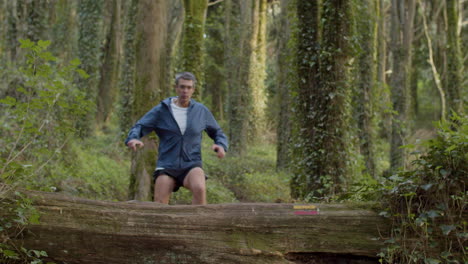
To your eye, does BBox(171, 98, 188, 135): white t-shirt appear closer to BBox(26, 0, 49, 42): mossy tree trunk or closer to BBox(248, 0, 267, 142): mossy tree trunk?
BBox(26, 0, 49, 42): mossy tree trunk

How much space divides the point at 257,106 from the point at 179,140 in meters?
18.4

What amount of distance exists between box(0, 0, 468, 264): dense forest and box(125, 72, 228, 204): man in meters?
0.94

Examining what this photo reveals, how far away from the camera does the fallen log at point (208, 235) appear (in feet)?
15.7

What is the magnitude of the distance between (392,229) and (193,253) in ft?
6.32

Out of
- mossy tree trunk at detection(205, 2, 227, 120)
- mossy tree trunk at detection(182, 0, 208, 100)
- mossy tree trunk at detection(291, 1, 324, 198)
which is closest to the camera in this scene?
mossy tree trunk at detection(291, 1, 324, 198)

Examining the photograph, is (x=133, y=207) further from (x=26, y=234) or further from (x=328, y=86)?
(x=328, y=86)

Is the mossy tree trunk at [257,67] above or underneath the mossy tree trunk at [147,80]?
above

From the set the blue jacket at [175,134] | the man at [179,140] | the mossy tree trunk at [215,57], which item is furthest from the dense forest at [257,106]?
the mossy tree trunk at [215,57]

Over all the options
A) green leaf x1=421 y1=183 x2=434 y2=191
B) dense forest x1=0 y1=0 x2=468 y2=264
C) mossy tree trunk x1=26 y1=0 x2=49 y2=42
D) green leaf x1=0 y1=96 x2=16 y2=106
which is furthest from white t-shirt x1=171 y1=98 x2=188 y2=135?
mossy tree trunk x1=26 y1=0 x2=49 y2=42

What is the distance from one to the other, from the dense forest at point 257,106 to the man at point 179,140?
0.94 meters

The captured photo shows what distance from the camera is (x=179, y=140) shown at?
20.4ft

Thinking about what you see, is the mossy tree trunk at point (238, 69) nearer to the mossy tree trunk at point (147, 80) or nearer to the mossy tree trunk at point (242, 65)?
the mossy tree trunk at point (242, 65)

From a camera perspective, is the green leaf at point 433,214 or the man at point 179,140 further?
the man at point 179,140

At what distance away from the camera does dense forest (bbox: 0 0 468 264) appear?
469 cm
